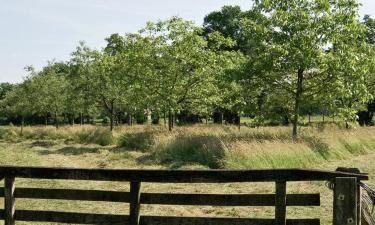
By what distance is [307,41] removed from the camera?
20547 millimetres

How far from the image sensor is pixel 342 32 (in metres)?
21.0

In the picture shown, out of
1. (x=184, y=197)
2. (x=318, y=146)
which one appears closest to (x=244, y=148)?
(x=318, y=146)

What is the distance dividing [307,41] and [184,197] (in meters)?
16.6

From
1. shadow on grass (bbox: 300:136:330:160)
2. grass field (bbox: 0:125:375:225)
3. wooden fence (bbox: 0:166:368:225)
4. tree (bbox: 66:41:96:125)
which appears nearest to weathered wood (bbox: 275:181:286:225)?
wooden fence (bbox: 0:166:368:225)

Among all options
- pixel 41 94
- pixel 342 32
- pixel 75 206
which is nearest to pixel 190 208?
pixel 75 206

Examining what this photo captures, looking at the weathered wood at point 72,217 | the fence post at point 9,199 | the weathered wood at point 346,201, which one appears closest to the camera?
the weathered wood at point 346,201

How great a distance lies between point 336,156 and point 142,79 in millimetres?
12977

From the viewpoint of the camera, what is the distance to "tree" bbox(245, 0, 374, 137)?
20281 millimetres

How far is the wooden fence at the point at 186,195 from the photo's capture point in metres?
4.78

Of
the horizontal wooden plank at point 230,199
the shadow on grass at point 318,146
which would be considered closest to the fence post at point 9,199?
the horizontal wooden plank at point 230,199

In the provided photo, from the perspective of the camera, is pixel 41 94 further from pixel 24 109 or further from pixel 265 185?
pixel 265 185

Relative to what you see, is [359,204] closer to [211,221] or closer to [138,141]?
[211,221]

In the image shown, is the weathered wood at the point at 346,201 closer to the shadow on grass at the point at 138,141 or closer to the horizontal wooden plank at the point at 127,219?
the horizontal wooden plank at the point at 127,219

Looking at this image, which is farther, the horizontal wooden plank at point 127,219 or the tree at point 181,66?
the tree at point 181,66
